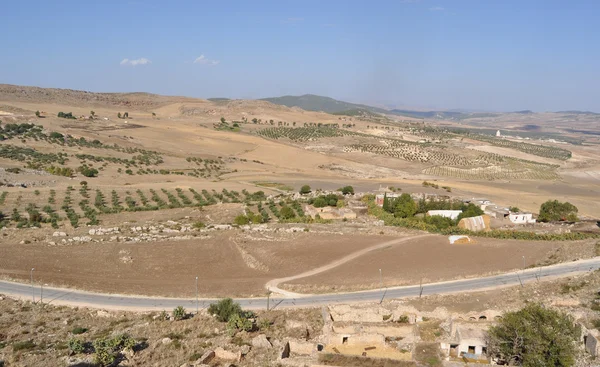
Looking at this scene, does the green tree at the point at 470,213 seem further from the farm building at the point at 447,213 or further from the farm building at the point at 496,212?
the farm building at the point at 496,212

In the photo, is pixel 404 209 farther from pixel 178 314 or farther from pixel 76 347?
pixel 76 347

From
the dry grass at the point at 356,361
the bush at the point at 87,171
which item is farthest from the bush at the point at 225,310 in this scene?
the bush at the point at 87,171

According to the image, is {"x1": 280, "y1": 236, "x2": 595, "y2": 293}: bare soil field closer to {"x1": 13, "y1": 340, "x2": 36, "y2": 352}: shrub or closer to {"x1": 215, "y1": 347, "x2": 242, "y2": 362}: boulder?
{"x1": 215, "y1": 347, "x2": 242, "y2": 362}: boulder

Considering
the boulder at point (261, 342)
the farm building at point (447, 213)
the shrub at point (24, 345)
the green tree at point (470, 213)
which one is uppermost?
the green tree at point (470, 213)

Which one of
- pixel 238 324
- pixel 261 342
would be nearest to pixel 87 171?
pixel 238 324

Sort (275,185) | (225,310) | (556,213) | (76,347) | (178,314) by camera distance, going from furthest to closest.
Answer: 1. (275,185)
2. (556,213)
3. (225,310)
4. (178,314)
5. (76,347)

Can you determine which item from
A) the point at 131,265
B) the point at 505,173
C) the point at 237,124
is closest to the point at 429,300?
the point at 131,265
